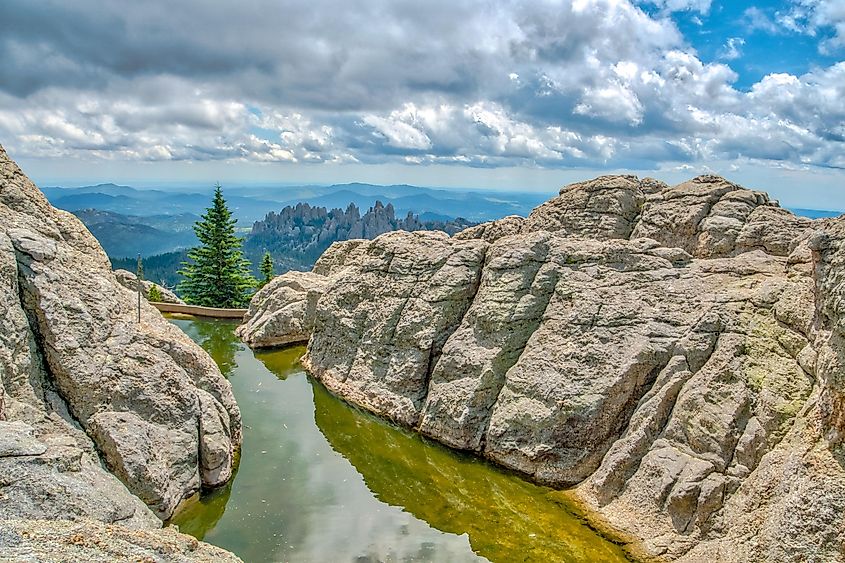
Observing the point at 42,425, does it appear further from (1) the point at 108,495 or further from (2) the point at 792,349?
(2) the point at 792,349

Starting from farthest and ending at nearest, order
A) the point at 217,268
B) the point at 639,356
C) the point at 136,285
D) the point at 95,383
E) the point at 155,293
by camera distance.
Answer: the point at 217,268 → the point at 155,293 → the point at 136,285 → the point at 639,356 → the point at 95,383

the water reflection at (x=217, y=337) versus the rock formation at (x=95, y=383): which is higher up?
the rock formation at (x=95, y=383)

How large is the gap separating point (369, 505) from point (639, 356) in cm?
1062

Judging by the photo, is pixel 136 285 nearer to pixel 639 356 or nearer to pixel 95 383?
pixel 95 383

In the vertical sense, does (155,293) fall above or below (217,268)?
below

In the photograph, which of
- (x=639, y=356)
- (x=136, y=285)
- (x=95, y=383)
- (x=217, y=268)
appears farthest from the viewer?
(x=217, y=268)

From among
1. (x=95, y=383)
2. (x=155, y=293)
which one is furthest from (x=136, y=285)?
(x=95, y=383)

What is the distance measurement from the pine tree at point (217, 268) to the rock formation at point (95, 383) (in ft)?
143

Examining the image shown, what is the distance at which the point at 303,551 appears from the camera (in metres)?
16.7

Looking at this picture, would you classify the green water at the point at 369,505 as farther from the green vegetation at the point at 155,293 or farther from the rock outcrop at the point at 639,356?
the green vegetation at the point at 155,293

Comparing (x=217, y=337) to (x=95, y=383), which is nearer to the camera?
(x=95, y=383)

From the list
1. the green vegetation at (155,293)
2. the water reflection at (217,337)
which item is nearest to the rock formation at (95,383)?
the water reflection at (217,337)

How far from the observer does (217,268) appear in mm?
64750

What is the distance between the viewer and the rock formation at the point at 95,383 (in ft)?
50.5
